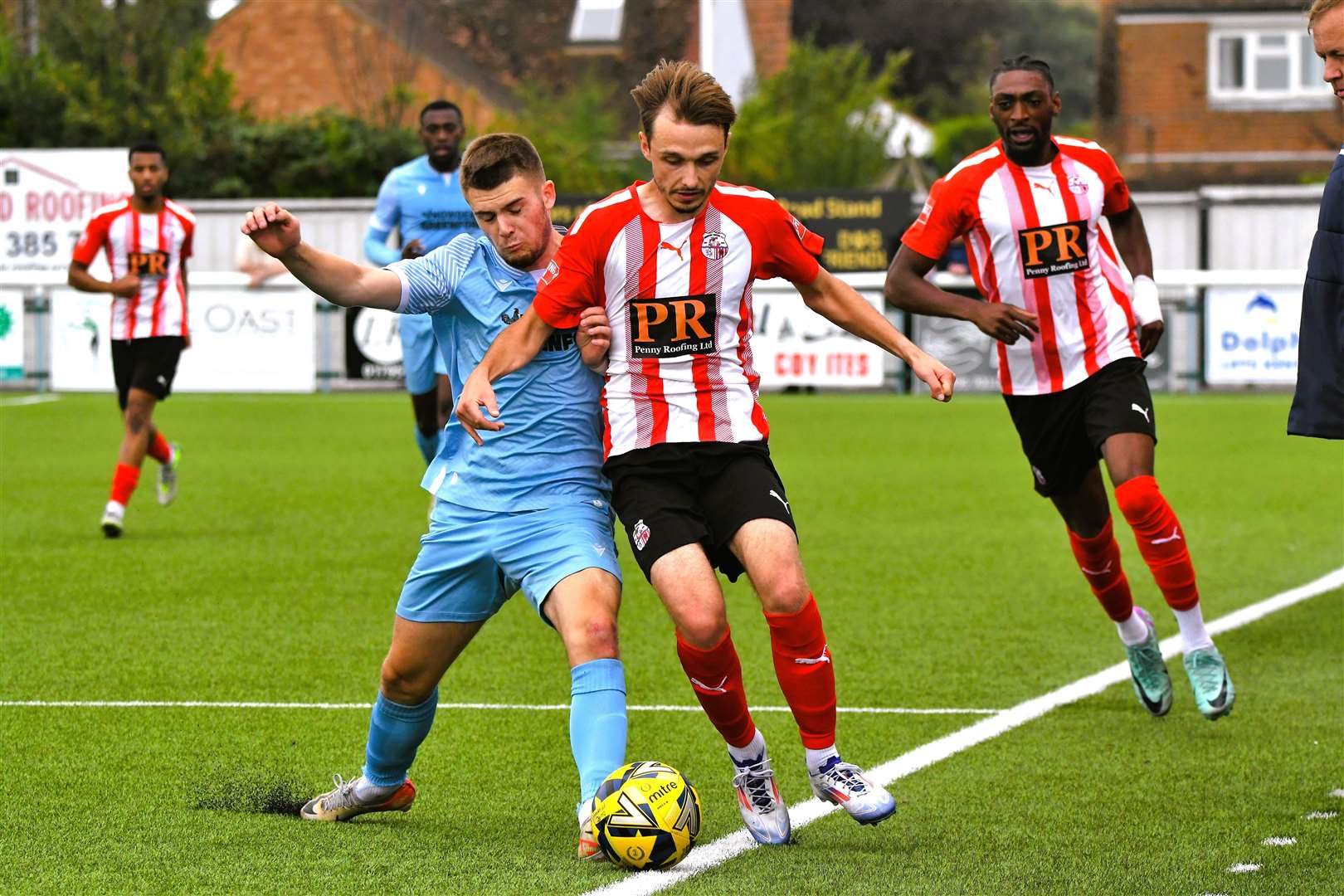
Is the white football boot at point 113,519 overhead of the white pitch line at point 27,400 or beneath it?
beneath

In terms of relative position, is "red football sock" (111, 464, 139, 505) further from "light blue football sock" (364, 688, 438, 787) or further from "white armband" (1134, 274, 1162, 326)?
"light blue football sock" (364, 688, 438, 787)

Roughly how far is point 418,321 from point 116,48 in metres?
26.2

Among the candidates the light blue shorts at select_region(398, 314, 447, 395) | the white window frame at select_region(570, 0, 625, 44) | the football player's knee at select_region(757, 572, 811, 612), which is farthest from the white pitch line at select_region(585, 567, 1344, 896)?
the white window frame at select_region(570, 0, 625, 44)

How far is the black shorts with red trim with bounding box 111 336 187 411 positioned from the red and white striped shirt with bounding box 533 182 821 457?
7.50 meters

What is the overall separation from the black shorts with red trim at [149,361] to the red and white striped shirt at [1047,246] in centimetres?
648

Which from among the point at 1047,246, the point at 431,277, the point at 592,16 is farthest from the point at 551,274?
the point at 592,16

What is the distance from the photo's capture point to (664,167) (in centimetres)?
501

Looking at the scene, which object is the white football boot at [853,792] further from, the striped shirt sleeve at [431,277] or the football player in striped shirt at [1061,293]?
the football player in striped shirt at [1061,293]

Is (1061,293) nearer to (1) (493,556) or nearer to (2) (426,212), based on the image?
(1) (493,556)

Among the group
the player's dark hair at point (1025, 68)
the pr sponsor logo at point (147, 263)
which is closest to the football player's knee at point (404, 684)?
the player's dark hair at point (1025, 68)

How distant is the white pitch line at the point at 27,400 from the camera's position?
22.0 meters

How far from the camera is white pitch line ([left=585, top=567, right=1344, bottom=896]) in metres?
4.65

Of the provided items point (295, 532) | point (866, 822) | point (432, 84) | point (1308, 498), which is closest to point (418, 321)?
point (295, 532)

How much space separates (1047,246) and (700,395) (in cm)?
230
